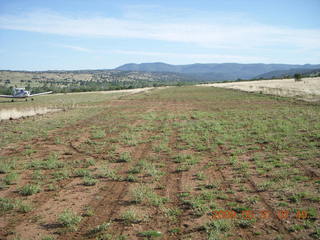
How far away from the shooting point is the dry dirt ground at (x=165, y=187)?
4852 millimetres

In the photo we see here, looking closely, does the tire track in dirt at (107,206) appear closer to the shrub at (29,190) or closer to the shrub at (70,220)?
the shrub at (70,220)

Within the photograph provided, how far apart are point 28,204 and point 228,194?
15.7ft

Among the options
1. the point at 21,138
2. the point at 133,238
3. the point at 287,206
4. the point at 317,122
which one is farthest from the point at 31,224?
the point at 317,122

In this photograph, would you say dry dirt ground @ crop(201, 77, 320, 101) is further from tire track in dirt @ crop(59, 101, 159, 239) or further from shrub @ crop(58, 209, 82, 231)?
shrub @ crop(58, 209, 82, 231)

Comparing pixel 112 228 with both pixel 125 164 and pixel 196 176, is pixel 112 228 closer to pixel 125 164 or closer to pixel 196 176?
pixel 196 176

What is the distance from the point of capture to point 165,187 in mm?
6746

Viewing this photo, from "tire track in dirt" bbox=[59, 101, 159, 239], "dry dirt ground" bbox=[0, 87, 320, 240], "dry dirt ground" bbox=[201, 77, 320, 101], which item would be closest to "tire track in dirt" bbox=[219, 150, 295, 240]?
"dry dirt ground" bbox=[0, 87, 320, 240]

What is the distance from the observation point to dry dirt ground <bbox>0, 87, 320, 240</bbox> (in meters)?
4.85

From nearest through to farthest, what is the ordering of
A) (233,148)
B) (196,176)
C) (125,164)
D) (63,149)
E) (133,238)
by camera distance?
(133,238) < (196,176) < (125,164) < (233,148) < (63,149)

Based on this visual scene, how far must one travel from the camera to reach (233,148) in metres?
10.3
